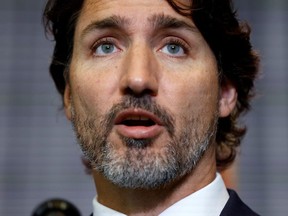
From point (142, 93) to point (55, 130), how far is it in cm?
93

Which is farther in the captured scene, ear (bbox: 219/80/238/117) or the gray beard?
ear (bbox: 219/80/238/117)

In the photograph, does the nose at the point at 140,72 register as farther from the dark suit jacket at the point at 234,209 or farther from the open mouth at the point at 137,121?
the dark suit jacket at the point at 234,209

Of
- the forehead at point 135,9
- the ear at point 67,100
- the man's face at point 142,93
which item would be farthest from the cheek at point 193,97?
the ear at point 67,100

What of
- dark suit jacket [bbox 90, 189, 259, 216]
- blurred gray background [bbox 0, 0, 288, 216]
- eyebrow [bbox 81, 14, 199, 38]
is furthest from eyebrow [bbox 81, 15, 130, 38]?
blurred gray background [bbox 0, 0, 288, 216]

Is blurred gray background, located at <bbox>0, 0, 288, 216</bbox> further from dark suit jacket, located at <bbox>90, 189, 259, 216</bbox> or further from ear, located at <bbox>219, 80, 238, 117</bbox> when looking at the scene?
dark suit jacket, located at <bbox>90, 189, 259, 216</bbox>

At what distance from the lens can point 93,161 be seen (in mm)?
1168

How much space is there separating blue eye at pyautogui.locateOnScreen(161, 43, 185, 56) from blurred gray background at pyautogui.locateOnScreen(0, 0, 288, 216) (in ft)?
2.62

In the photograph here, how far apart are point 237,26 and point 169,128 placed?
32 cm

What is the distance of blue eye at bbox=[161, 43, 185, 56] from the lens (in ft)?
3.80

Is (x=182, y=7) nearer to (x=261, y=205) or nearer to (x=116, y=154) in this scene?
(x=116, y=154)

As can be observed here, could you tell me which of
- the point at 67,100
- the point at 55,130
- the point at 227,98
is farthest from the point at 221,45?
the point at 55,130

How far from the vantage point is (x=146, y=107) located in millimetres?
1091

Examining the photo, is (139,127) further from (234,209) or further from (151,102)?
(234,209)

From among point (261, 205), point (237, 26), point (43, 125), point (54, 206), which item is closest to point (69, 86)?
point (54, 206)
